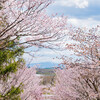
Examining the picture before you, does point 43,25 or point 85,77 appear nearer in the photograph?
point 43,25

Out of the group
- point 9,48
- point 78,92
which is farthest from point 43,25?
point 78,92

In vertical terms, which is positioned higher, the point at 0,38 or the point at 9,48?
the point at 0,38

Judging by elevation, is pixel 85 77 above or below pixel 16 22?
below

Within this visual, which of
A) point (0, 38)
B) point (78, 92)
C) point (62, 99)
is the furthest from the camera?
point (62, 99)

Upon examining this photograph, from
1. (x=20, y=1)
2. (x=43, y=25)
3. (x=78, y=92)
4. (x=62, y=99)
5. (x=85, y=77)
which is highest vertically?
(x=20, y=1)

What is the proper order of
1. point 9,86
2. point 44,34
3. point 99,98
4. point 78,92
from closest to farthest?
point 44,34, point 9,86, point 99,98, point 78,92

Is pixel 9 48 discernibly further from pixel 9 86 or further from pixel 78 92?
pixel 78 92

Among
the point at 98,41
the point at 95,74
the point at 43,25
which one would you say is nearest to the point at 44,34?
the point at 43,25

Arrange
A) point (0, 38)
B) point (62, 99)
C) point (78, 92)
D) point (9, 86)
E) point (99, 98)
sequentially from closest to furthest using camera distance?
A: point (0, 38), point (9, 86), point (99, 98), point (78, 92), point (62, 99)

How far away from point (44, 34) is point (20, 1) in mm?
1713

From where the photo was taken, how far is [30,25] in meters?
6.92

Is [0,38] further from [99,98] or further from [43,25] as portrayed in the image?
[99,98]

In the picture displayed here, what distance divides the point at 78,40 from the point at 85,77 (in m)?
2.06

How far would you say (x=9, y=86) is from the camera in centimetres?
789
